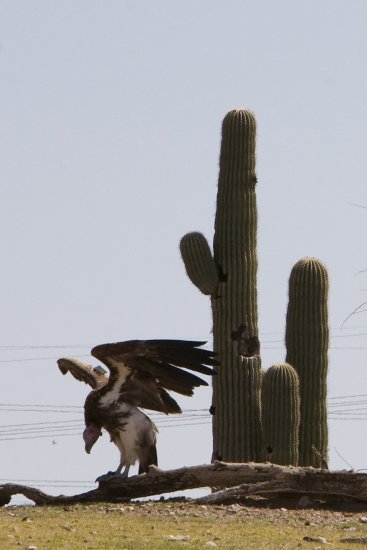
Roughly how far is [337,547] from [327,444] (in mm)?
8859

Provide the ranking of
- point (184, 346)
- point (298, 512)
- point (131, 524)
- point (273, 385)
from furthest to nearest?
point (273, 385), point (184, 346), point (298, 512), point (131, 524)

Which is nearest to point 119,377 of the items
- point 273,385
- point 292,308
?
point 273,385

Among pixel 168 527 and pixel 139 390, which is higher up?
pixel 139 390

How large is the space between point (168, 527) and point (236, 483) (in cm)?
236

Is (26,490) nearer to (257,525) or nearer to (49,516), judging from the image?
(49,516)

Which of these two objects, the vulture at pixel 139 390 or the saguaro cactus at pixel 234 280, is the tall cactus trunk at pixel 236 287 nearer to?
the saguaro cactus at pixel 234 280

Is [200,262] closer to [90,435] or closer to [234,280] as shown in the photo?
[234,280]

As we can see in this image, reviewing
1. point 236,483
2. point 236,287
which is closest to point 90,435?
point 236,483

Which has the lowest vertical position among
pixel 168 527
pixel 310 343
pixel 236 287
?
pixel 168 527

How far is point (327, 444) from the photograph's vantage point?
20.3 meters

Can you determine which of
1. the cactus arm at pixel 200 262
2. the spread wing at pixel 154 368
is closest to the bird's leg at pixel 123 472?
the spread wing at pixel 154 368

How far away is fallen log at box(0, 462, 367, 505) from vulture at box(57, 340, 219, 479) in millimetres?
405

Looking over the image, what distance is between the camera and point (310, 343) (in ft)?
66.3

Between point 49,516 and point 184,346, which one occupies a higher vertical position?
point 184,346
